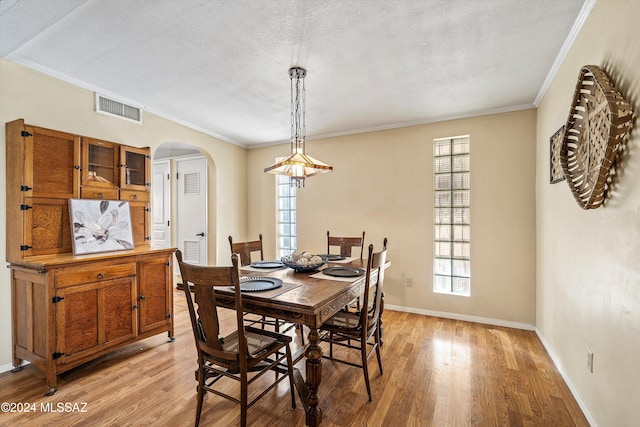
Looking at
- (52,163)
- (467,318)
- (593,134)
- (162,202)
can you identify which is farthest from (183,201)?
(593,134)

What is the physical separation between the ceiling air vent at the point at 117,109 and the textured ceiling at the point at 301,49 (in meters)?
0.08

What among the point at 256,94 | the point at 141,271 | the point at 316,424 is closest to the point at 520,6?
the point at 256,94

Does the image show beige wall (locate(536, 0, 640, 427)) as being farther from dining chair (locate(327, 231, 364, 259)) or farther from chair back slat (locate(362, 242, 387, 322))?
dining chair (locate(327, 231, 364, 259))

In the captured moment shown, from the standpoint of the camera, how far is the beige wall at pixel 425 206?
332 cm

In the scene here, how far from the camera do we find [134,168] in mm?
3070

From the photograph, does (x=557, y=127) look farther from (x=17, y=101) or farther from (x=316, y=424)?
(x=17, y=101)

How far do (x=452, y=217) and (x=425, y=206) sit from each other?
36 centimetres

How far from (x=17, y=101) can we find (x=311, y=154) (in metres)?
3.23

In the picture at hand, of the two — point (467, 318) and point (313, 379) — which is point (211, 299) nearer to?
point (313, 379)

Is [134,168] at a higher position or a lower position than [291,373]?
higher

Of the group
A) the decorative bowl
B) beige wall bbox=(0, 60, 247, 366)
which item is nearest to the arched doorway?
beige wall bbox=(0, 60, 247, 366)

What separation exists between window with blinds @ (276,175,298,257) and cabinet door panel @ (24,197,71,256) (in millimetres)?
2879

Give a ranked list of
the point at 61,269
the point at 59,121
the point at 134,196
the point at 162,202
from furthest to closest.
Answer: the point at 162,202 → the point at 134,196 → the point at 59,121 → the point at 61,269

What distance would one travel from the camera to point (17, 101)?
2422 mm
